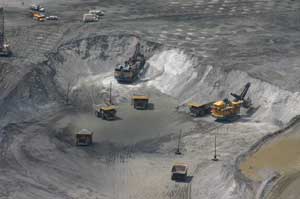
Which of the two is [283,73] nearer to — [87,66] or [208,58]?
[208,58]

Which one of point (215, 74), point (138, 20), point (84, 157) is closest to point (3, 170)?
point (84, 157)

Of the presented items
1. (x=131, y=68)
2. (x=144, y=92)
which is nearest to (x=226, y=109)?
(x=144, y=92)

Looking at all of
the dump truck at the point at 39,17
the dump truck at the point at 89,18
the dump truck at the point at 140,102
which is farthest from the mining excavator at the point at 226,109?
the dump truck at the point at 39,17

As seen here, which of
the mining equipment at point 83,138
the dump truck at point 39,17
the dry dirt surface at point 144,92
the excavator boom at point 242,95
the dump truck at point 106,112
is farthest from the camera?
the dump truck at point 39,17

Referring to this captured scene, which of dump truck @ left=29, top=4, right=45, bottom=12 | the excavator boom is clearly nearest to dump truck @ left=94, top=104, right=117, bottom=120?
the excavator boom

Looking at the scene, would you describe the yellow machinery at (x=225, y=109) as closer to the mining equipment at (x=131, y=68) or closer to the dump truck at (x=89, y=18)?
the mining equipment at (x=131, y=68)
